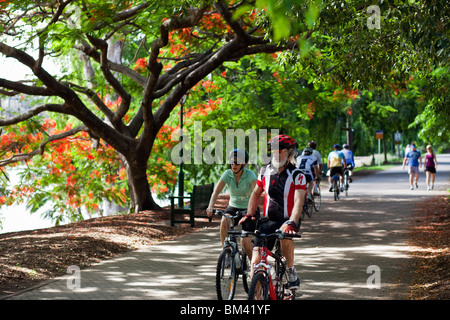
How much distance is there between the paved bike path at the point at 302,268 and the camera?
7.46m

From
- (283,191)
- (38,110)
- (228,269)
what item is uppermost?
(38,110)

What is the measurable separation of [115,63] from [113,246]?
825cm

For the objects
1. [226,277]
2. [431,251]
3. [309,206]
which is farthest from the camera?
[309,206]

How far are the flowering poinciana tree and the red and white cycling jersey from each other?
4.28 m

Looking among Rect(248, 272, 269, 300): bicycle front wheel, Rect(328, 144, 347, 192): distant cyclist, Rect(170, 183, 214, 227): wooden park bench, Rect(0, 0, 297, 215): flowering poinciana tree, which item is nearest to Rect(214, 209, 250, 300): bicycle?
Rect(248, 272, 269, 300): bicycle front wheel

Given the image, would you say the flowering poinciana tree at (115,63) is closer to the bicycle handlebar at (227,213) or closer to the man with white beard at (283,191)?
the bicycle handlebar at (227,213)

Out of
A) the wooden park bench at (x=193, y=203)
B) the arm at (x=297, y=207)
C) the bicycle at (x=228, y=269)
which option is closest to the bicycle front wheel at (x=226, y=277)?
the bicycle at (x=228, y=269)

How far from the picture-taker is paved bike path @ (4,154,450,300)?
7465mm

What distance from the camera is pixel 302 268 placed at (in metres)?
9.14

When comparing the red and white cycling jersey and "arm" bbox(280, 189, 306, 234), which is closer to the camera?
"arm" bbox(280, 189, 306, 234)

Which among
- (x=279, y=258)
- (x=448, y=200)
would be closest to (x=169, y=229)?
(x=279, y=258)

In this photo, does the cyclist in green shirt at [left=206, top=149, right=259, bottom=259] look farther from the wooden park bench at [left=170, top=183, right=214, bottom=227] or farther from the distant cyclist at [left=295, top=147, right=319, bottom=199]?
the distant cyclist at [left=295, top=147, right=319, bottom=199]

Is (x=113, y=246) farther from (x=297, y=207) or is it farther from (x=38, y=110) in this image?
(x=297, y=207)

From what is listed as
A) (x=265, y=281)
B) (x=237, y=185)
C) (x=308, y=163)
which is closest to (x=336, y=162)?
(x=308, y=163)
